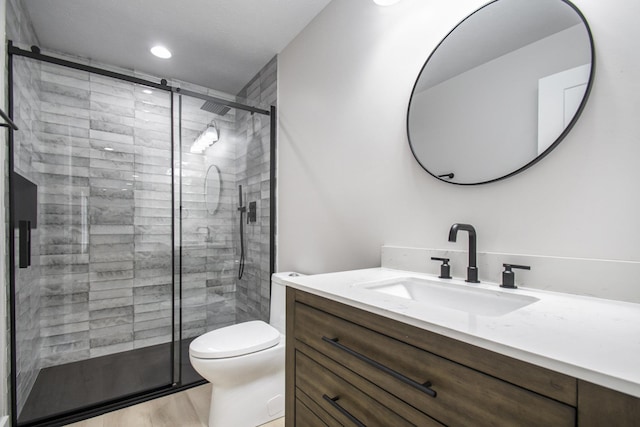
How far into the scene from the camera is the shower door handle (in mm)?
1652

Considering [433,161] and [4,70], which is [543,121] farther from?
[4,70]

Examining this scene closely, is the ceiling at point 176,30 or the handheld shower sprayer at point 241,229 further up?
the ceiling at point 176,30

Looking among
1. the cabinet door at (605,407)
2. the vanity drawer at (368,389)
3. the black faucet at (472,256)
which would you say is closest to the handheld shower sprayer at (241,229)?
the vanity drawer at (368,389)

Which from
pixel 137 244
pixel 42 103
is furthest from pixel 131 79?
pixel 137 244

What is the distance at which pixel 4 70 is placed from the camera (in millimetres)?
1633

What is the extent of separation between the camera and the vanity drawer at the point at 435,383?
512 millimetres

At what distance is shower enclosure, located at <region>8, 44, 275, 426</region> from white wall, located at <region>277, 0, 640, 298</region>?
41 centimetres

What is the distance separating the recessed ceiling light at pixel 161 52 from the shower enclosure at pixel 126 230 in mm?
480

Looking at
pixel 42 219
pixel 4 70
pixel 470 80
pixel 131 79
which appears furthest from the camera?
pixel 131 79

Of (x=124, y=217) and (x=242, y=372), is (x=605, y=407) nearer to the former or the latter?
(x=242, y=372)

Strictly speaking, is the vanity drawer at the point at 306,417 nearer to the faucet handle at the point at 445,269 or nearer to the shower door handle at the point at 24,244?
the faucet handle at the point at 445,269

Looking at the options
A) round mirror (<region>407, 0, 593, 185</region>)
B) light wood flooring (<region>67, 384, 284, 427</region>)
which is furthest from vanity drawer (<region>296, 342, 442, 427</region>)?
light wood flooring (<region>67, 384, 284, 427</region>)

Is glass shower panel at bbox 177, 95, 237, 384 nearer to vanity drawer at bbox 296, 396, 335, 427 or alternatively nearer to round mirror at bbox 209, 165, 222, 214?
round mirror at bbox 209, 165, 222, 214

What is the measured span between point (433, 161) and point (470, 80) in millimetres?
333
